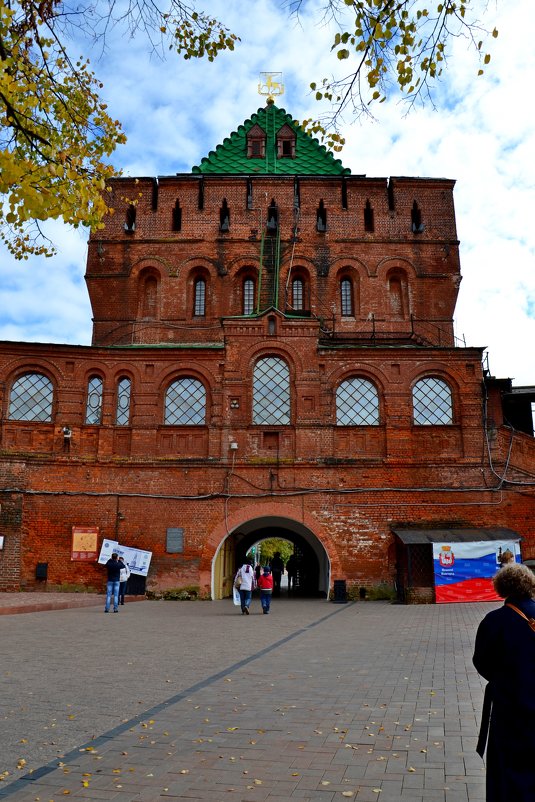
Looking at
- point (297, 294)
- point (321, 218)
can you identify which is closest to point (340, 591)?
point (297, 294)

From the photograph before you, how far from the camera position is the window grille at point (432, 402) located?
23.7 metres

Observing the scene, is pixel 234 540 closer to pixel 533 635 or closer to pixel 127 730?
pixel 127 730

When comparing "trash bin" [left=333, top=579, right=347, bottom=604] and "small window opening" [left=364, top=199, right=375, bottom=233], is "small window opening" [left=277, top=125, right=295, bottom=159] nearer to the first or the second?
"small window opening" [left=364, top=199, right=375, bottom=233]

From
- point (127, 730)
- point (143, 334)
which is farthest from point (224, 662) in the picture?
point (143, 334)

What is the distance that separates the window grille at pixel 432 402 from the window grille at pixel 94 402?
36.0 feet

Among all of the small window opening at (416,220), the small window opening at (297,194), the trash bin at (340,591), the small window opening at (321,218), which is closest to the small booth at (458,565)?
the trash bin at (340,591)

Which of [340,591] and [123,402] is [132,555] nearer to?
[123,402]

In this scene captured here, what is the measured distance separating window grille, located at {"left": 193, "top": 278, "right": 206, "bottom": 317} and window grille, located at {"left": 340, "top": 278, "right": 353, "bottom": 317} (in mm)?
5917

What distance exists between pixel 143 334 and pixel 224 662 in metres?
20.3

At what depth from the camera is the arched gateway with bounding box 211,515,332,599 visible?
2312cm

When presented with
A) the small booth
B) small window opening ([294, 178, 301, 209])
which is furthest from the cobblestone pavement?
small window opening ([294, 178, 301, 209])

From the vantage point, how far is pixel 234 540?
25.8m

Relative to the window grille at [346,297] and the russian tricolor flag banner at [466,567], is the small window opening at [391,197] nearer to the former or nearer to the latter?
the window grille at [346,297]

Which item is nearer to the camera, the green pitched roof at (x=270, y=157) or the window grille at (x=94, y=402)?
the window grille at (x=94, y=402)
